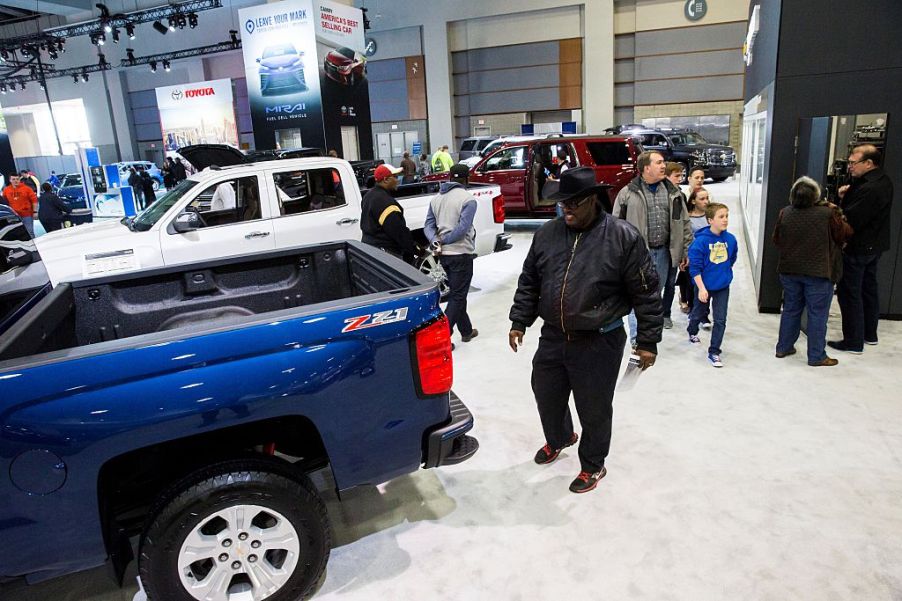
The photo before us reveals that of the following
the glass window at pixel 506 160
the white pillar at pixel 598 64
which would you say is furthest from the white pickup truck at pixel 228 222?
the white pillar at pixel 598 64

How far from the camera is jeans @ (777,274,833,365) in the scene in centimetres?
495

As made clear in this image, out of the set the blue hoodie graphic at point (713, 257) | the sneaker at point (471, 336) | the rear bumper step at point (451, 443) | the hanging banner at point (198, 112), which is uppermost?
the hanging banner at point (198, 112)

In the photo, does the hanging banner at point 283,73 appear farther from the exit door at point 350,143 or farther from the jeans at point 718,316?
the jeans at point 718,316

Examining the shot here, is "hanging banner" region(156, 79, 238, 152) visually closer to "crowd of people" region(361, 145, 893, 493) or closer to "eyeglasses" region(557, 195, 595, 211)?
"crowd of people" region(361, 145, 893, 493)

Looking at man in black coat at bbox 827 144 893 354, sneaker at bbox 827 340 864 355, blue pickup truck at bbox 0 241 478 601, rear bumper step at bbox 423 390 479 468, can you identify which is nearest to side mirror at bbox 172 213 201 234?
blue pickup truck at bbox 0 241 478 601

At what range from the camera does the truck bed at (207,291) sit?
3318 millimetres

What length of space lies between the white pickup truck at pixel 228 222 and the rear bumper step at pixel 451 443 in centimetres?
347

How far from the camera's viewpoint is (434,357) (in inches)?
102

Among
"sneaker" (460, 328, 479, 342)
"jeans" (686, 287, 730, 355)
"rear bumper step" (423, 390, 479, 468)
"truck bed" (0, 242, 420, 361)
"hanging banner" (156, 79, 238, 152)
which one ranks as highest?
"hanging banner" (156, 79, 238, 152)

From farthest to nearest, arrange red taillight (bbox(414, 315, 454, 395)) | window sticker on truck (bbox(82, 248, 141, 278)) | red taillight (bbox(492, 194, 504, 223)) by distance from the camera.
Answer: red taillight (bbox(492, 194, 504, 223)), window sticker on truck (bbox(82, 248, 141, 278)), red taillight (bbox(414, 315, 454, 395))

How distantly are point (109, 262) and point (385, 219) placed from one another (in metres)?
2.70

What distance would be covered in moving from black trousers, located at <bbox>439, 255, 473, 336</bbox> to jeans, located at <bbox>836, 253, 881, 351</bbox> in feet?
10.5

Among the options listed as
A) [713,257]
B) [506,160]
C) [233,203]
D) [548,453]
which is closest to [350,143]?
[506,160]

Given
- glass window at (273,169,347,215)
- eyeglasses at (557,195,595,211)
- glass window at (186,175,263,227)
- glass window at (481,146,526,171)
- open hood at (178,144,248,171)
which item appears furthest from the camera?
glass window at (481,146,526,171)
